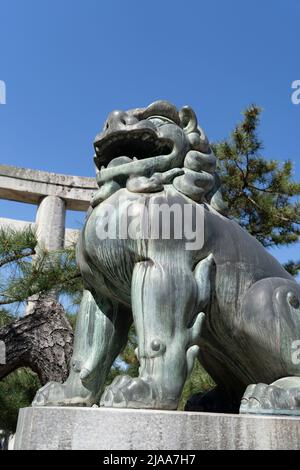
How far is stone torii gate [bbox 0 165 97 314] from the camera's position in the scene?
8.42m

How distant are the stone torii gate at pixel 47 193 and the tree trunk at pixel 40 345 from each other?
396 cm

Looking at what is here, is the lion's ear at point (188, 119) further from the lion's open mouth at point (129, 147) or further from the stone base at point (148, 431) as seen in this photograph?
the stone base at point (148, 431)

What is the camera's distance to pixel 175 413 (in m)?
1.20

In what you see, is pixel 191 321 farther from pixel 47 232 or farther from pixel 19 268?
pixel 47 232

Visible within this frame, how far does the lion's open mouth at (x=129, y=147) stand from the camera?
5.47 feet

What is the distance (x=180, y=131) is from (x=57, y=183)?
7.22 meters

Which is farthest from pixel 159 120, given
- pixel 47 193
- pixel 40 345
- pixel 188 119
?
pixel 47 193

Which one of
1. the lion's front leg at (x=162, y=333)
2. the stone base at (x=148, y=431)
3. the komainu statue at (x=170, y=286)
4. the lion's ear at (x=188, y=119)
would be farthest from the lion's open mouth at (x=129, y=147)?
Answer: the stone base at (x=148, y=431)

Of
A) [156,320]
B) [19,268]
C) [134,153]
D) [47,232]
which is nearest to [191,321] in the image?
[156,320]

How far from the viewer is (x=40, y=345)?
4.32 meters

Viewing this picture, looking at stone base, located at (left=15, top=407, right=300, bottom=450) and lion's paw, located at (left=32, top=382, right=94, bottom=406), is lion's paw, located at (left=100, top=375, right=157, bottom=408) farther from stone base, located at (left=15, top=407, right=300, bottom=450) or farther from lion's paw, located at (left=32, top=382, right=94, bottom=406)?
lion's paw, located at (left=32, top=382, right=94, bottom=406)

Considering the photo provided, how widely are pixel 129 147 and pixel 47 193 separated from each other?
7.14 m

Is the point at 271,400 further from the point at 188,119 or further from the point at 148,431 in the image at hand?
the point at 188,119

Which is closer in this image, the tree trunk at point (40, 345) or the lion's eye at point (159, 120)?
the lion's eye at point (159, 120)
